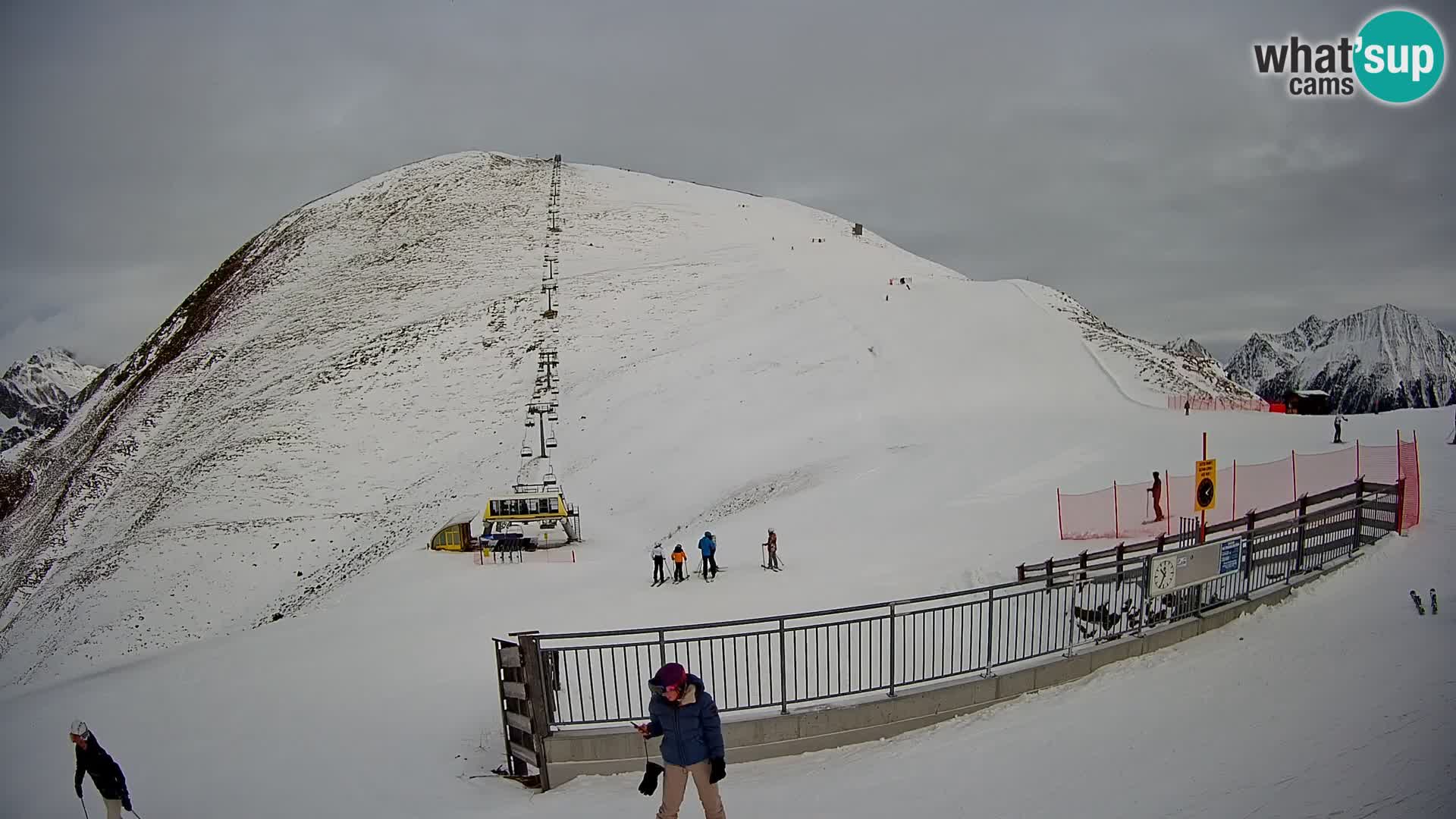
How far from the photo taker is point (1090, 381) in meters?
38.2

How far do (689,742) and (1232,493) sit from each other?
60.5 feet

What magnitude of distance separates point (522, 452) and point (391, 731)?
88.8 feet

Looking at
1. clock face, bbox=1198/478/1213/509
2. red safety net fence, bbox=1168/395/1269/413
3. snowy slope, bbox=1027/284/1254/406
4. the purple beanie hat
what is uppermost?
snowy slope, bbox=1027/284/1254/406

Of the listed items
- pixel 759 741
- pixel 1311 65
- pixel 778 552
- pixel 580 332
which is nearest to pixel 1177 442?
pixel 778 552

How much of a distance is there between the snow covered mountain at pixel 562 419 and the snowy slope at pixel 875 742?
3.37m

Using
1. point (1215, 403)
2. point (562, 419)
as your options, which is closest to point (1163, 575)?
point (1215, 403)

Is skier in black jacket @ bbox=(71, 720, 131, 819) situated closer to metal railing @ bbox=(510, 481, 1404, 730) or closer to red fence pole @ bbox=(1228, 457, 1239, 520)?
metal railing @ bbox=(510, 481, 1404, 730)

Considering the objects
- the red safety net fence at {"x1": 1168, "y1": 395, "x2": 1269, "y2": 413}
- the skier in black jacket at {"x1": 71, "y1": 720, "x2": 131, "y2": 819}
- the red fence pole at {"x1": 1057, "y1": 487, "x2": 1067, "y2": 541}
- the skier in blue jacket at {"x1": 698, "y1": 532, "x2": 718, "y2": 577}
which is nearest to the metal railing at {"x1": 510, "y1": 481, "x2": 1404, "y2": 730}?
the skier in black jacket at {"x1": 71, "y1": 720, "x2": 131, "y2": 819}

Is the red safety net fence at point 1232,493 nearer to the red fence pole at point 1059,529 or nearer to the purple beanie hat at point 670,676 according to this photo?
the red fence pole at point 1059,529

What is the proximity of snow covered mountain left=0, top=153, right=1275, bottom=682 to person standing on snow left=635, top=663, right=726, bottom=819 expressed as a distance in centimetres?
1003

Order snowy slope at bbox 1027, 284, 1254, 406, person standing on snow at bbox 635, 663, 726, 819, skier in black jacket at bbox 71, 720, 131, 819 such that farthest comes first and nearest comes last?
1. snowy slope at bbox 1027, 284, 1254, 406
2. skier in black jacket at bbox 71, 720, 131, 819
3. person standing on snow at bbox 635, 663, 726, 819

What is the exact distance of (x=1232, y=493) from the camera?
1912cm

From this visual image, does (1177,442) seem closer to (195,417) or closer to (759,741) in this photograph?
(759,741)

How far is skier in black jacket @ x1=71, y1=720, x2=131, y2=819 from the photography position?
27.8 ft
